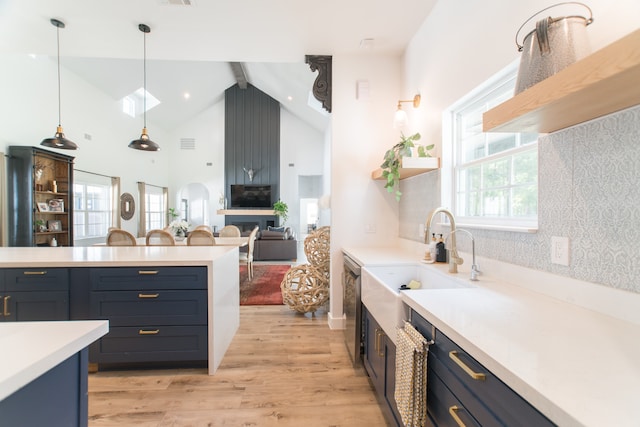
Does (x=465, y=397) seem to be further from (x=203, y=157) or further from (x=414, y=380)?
(x=203, y=157)

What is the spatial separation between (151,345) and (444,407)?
2.07 m

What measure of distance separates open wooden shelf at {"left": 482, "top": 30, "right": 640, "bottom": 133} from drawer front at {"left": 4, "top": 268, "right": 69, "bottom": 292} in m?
2.82

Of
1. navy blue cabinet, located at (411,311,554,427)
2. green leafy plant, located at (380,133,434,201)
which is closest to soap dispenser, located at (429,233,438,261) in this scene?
green leafy plant, located at (380,133,434,201)

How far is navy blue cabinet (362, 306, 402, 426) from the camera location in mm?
1436

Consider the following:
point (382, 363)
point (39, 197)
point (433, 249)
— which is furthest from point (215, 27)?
point (39, 197)

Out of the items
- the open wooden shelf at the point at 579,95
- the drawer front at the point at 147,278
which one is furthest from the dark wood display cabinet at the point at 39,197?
the open wooden shelf at the point at 579,95

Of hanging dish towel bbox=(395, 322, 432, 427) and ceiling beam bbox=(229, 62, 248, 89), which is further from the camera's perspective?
ceiling beam bbox=(229, 62, 248, 89)

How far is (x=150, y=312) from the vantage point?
2117mm

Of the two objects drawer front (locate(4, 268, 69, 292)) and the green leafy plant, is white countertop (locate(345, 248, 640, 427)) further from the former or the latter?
drawer front (locate(4, 268, 69, 292))

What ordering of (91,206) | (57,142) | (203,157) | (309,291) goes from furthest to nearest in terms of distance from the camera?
(203,157) → (91,206) → (309,291) → (57,142)

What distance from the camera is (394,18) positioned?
2428mm

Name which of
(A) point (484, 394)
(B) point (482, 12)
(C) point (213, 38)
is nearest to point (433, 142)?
(B) point (482, 12)

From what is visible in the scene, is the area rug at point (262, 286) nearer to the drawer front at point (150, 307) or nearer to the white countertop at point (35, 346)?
the drawer front at point (150, 307)

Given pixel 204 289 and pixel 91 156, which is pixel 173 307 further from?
pixel 91 156
